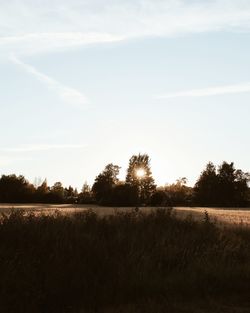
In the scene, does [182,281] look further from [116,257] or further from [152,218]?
[152,218]

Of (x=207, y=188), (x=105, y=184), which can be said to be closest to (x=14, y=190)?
(x=105, y=184)

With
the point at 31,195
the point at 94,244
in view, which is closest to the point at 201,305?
the point at 94,244

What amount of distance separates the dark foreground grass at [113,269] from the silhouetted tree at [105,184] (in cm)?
6608

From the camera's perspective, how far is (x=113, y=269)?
10031mm

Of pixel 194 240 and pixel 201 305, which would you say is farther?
pixel 194 240

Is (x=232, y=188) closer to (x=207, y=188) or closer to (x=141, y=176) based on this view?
(x=207, y=188)

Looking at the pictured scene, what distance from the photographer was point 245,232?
672 inches

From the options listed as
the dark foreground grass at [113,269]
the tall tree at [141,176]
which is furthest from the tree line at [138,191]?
the dark foreground grass at [113,269]

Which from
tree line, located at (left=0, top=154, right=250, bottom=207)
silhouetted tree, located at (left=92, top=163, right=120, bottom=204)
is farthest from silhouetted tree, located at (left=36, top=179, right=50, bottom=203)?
silhouetted tree, located at (left=92, top=163, right=120, bottom=204)

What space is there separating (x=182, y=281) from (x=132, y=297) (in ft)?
4.26

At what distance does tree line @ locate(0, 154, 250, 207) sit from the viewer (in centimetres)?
8113

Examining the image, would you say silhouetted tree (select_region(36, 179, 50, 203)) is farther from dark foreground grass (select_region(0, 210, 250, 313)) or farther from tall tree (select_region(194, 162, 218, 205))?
dark foreground grass (select_region(0, 210, 250, 313))

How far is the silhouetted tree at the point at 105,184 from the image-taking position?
79819 mm

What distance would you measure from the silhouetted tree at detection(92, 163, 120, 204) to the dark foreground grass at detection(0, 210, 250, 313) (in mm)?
66081
